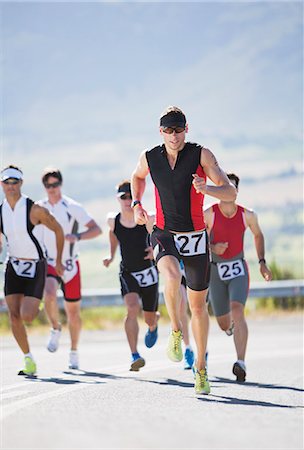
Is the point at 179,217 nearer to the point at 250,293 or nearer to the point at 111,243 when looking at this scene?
the point at 111,243

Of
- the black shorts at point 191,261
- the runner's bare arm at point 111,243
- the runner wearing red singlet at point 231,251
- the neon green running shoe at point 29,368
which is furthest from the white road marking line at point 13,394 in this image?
the runner's bare arm at point 111,243

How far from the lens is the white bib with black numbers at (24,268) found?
43.5 ft

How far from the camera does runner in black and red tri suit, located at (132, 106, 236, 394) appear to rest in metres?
10.3

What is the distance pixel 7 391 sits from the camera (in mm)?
10891

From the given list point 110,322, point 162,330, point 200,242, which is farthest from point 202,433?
point 110,322

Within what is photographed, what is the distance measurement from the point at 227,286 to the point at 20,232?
2.36 m

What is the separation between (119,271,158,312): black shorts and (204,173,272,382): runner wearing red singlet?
104cm

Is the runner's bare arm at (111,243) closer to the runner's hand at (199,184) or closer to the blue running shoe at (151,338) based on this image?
the blue running shoe at (151,338)

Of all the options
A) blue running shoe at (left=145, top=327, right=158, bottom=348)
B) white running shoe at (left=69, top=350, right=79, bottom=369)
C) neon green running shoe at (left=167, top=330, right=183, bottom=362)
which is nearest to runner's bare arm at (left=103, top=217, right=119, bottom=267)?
blue running shoe at (left=145, top=327, right=158, bottom=348)

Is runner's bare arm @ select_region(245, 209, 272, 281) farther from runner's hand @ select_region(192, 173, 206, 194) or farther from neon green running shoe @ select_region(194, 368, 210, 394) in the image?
runner's hand @ select_region(192, 173, 206, 194)

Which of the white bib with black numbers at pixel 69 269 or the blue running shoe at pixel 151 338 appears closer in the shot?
the blue running shoe at pixel 151 338

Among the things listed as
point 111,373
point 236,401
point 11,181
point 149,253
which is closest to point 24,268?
point 11,181

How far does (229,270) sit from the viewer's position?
13289mm

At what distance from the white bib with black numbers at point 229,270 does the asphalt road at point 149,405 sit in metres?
1.10
